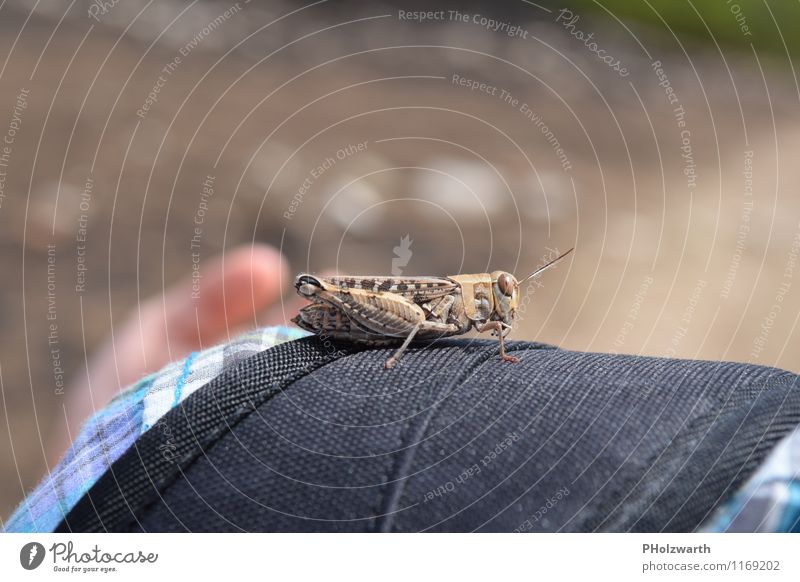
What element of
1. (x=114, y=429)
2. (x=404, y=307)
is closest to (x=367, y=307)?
(x=404, y=307)

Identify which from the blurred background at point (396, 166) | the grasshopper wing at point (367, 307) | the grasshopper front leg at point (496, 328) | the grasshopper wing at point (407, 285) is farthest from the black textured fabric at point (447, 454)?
the blurred background at point (396, 166)

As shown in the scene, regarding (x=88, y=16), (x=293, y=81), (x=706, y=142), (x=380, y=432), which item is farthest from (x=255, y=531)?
(x=706, y=142)

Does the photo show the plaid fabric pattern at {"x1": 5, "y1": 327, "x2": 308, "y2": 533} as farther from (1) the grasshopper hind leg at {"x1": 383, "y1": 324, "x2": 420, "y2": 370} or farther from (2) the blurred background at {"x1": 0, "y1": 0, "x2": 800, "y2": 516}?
(2) the blurred background at {"x1": 0, "y1": 0, "x2": 800, "y2": 516}

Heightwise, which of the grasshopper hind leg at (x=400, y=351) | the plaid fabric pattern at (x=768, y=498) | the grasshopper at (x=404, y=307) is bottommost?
the plaid fabric pattern at (x=768, y=498)

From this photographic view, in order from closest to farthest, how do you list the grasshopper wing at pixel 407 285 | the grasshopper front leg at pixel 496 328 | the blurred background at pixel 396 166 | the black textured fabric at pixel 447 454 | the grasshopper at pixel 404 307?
the black textured fabric at pixel 447 454
the grasshopper front leg at pixel 496 328
the grasshopper at pixel 404 307
the grasshopper wing at pixel 407 285
the blurred background at pixel 396 166

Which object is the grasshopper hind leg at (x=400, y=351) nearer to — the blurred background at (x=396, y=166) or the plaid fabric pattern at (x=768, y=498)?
the plaid fabric pattern at (x=768, y=498)

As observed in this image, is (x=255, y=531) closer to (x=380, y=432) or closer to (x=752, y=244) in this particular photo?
(x=380, y=432)

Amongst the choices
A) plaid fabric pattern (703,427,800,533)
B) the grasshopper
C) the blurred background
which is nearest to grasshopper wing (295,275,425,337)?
the grasshopper
